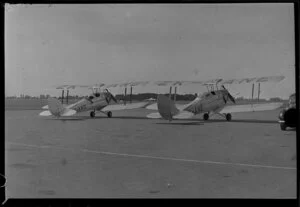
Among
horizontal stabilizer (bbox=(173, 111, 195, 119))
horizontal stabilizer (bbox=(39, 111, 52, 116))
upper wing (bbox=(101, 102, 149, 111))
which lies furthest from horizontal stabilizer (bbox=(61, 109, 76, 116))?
horizontal stabilizer (bbox=(173, 111, 195, 119))

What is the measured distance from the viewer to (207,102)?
269cm

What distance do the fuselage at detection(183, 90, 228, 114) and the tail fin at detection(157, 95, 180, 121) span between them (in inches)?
5.0

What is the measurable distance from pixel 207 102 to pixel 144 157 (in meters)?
0.83

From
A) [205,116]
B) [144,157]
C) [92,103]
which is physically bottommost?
[144,157]

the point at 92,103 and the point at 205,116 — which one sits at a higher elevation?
the point at 92,103

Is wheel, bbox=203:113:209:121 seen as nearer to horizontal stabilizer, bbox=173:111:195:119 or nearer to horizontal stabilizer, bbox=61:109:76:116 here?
horizontal stabilizer, bbox=173:111:195:119

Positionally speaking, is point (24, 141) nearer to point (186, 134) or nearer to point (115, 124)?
point (115, 124)

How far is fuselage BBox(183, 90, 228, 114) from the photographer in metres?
2.47

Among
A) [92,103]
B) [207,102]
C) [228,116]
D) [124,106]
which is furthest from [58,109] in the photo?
[228,116]

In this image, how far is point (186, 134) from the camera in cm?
257

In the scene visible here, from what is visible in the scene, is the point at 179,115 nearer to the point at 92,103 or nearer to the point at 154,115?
the point at 154,115

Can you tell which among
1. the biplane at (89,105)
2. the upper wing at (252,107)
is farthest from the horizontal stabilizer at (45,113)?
the upper wing at (252,107)
